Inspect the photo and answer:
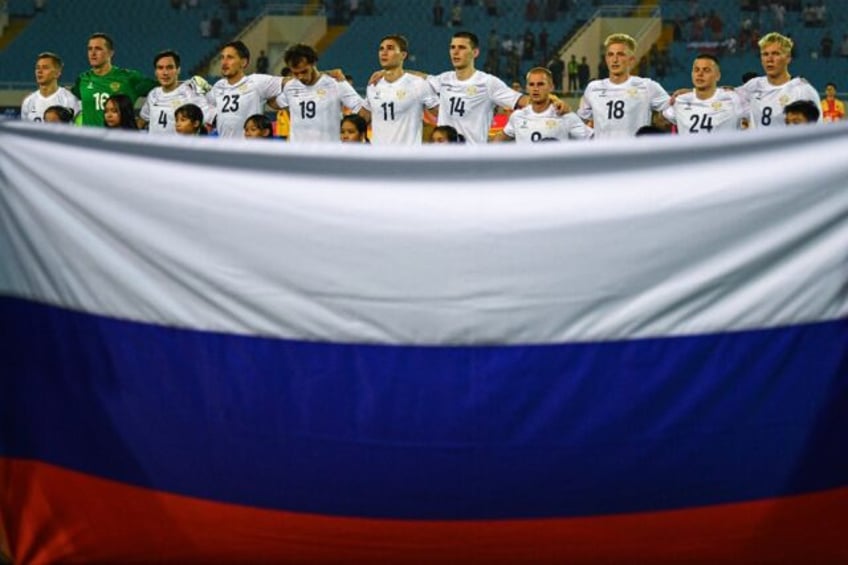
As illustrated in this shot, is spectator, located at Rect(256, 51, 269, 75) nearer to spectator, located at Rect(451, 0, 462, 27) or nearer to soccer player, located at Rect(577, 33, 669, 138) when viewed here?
spectator, located at Rect(451, 0, 462, 27)

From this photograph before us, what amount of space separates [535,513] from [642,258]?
606 millimetres

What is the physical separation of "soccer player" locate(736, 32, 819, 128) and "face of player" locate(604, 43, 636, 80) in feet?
2.43

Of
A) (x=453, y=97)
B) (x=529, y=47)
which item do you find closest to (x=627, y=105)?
(x=453, y=97)

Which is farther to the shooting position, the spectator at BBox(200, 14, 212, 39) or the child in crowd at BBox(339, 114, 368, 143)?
the spectator at BBox(200, 14, 212, 39)

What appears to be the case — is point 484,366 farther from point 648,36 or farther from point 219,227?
point 648,36

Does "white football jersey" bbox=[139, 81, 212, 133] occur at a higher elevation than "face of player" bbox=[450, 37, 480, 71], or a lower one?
lower

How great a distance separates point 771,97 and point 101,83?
465 cm

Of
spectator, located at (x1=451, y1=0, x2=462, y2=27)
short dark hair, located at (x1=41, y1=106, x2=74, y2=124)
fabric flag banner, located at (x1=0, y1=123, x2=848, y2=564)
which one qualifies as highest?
spectator, located at (x1=451, y1=0, x2=462, y2=27)

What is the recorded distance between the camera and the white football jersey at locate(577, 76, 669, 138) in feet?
27.8

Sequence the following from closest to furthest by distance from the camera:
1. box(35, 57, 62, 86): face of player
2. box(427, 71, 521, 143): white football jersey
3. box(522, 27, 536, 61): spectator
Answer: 1. box(427, 71, 521, 143): white football jersey
2. box(35, 57, 62, 86): face of player
3. box(522, 27, 536, 61): spectator

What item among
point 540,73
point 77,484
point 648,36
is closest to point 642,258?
point 77,484

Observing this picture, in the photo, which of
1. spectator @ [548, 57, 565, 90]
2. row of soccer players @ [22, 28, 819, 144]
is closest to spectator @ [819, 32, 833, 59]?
spectator @ [548, 57, 565, 90]

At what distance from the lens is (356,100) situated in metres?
8.91

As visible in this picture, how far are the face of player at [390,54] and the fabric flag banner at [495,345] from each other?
19.4 feet
